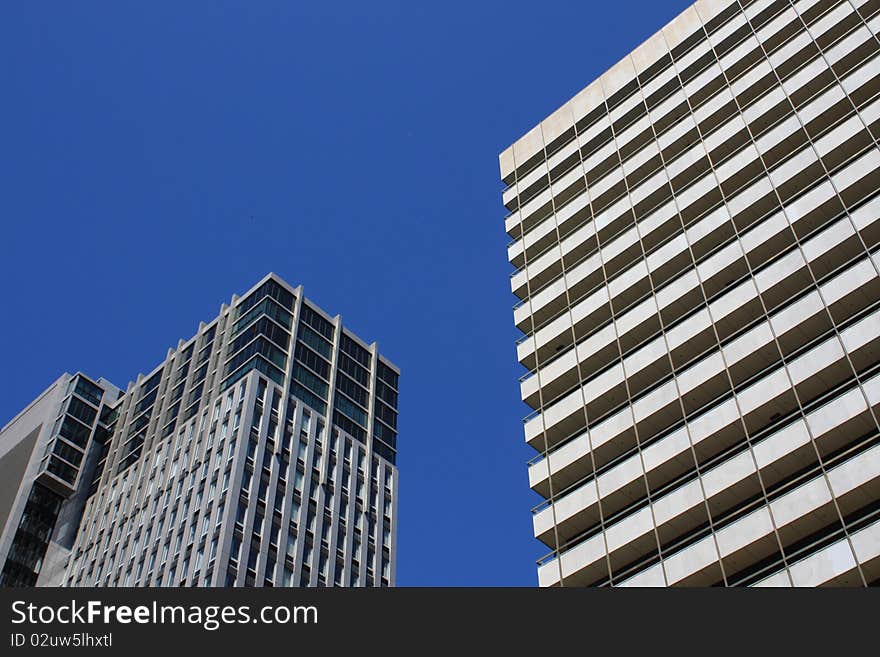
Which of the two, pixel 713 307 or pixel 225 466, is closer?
pixel 713 307

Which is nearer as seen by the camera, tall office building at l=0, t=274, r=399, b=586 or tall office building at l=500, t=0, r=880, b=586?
tall office building at l=500, t=0, r=880, b=586

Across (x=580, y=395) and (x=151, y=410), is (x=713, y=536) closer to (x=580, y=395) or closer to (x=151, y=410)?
(x=580, y=395)

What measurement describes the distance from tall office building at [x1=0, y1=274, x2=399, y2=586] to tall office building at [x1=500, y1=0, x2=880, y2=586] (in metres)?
36.4

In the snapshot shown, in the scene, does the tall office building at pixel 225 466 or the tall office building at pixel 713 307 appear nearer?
the tall office building at pixel 713 307

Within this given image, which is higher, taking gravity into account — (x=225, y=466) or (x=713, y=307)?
(x=225, y=466)

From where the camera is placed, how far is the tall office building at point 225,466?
89438 millimetres

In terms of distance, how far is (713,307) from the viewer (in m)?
52.1

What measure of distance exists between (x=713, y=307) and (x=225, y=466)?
52700 millimetres

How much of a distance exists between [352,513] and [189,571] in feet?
61.6

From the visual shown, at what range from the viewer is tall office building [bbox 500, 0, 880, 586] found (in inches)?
1700

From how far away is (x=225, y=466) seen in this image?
92.2 m

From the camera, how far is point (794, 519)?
41438 millimetres

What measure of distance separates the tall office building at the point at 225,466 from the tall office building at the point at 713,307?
119 feet

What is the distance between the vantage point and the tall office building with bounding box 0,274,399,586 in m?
89.4
